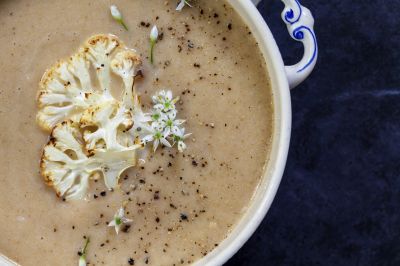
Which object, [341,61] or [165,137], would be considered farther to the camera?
[341,61]

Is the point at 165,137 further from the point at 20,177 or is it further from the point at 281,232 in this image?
the point at 281,232

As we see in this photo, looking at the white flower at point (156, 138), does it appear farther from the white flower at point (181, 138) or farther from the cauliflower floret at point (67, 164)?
the cauliflower floret at point (67, 164)

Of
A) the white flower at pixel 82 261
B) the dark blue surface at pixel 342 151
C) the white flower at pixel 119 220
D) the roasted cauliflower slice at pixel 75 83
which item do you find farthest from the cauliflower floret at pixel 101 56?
the dark blue surface at pixel 342 151

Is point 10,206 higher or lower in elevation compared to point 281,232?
higher

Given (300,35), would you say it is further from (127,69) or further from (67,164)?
(67,164)

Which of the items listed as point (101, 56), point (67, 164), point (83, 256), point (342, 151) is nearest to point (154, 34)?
point (101, 56)

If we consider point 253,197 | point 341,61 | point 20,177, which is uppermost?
point 20,177

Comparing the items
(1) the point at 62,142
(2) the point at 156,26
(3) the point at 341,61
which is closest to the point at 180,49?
(2) the point at 156,26
